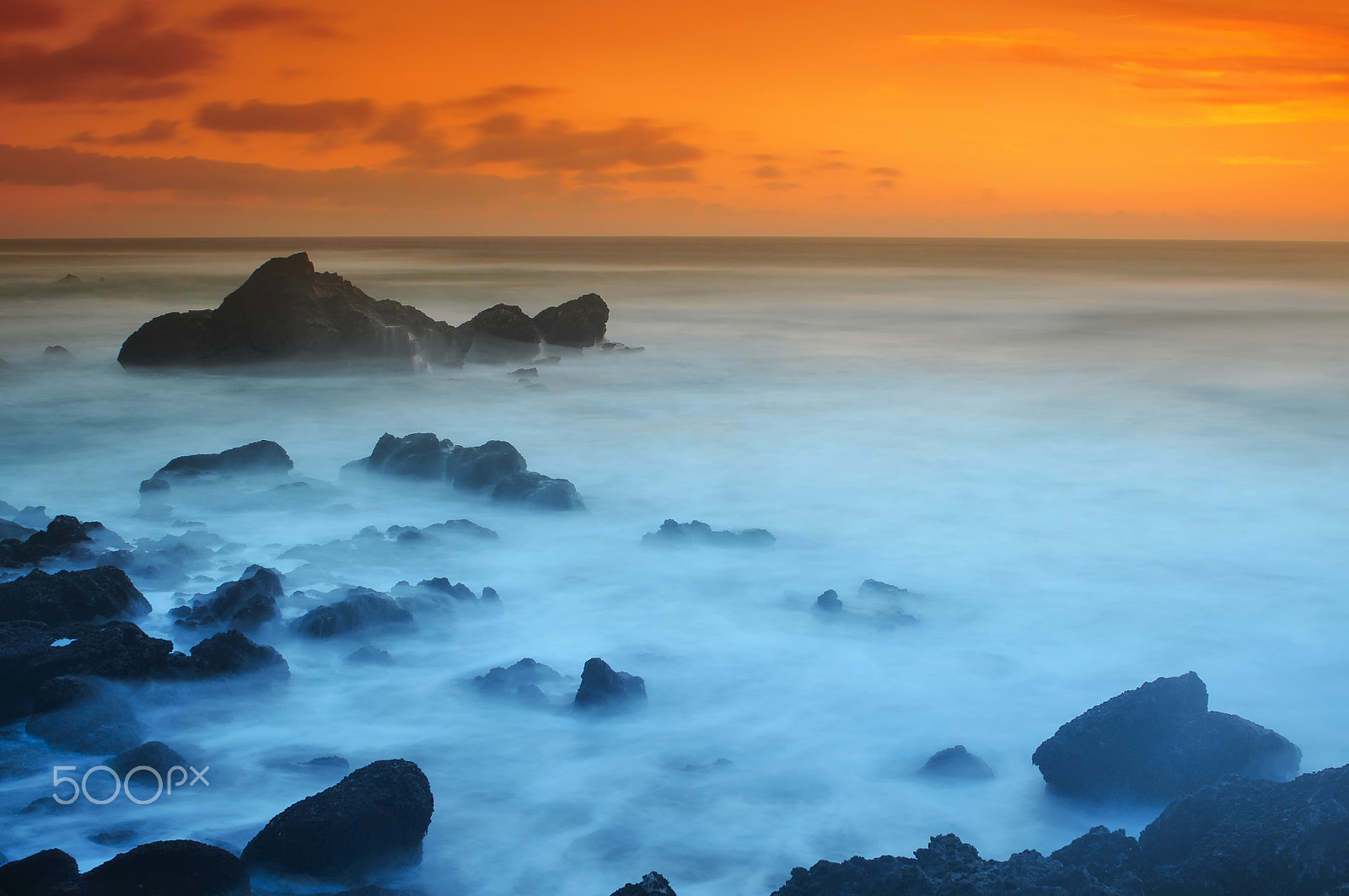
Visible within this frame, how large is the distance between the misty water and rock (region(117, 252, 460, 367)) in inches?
35.7

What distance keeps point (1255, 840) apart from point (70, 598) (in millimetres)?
6377

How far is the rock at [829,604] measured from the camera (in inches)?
305

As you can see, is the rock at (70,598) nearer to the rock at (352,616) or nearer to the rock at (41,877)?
the rock at (352,616)

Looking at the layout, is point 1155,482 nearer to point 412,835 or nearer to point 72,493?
point 412,835

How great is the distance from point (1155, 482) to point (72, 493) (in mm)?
10997

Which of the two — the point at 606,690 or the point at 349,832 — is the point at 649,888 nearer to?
the point at 349,832

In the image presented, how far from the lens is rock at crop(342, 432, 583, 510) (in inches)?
407

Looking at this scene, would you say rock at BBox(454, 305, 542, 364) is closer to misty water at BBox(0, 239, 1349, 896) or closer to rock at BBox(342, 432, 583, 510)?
misty water at BBox(0, 239, 1349, 896)

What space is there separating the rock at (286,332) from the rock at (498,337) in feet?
2.00

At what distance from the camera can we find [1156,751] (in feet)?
17.0

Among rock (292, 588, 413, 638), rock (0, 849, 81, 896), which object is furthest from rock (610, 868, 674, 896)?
rock (292, 588, 413, 638)

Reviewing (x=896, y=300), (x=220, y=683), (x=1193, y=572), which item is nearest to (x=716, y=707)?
(x=220, y=683)

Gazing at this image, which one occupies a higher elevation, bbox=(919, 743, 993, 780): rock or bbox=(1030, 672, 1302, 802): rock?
bbox=(1030, 672, 1302, 802): rock

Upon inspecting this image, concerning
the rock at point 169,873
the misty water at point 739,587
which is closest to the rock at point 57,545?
the misty water at point 739,587
